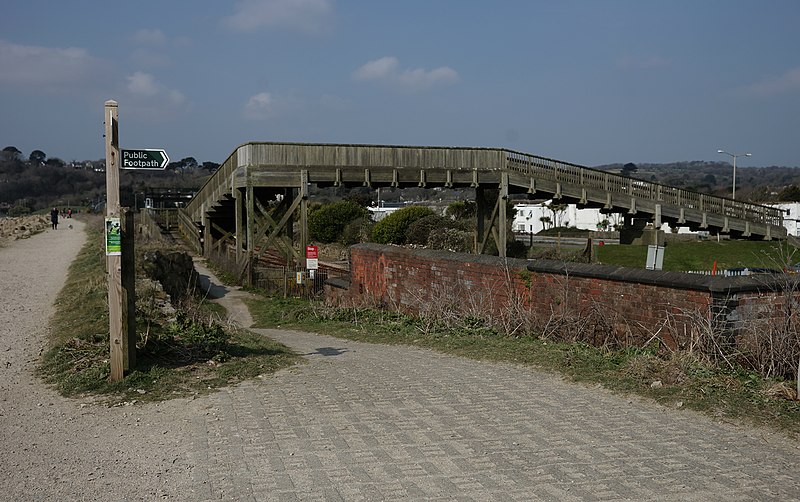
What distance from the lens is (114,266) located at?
8.38 m

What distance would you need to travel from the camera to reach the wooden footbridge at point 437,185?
25.1m

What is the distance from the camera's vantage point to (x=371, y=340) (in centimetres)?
1289

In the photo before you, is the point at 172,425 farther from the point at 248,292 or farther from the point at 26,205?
the point at 26,205

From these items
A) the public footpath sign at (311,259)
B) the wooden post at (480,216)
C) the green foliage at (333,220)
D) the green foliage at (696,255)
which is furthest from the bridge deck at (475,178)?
the green foliage at (333,220)

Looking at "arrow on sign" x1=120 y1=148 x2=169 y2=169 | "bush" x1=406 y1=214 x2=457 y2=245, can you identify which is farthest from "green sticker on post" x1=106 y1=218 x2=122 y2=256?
"bush" x1=406 y1=214 x2=457 y2=245

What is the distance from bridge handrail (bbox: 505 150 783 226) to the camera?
2841 cm

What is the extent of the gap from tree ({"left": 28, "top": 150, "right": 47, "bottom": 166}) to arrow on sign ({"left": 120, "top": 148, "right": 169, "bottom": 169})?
161 m

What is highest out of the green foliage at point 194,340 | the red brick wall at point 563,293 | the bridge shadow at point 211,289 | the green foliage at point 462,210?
the green foliage at point 462,210

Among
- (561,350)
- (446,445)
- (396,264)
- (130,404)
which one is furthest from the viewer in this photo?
(396,264)

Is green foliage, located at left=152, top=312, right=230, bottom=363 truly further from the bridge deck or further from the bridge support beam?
the bridge support beam

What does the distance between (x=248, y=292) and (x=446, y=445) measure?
18980mm

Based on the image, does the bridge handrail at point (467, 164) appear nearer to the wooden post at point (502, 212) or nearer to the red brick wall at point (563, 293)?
the wooden post at point (502, 212)

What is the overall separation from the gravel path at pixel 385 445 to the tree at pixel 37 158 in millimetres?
162840

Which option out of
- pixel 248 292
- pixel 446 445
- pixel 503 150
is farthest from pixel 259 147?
pixel 446 445
